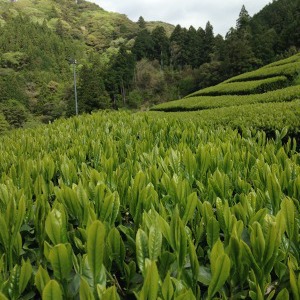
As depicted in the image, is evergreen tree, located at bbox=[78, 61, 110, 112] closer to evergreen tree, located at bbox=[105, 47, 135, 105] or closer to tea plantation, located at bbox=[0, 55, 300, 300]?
evergreen tree, located at bbox=[105, 47, 135, 105]

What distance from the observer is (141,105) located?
2281 inches

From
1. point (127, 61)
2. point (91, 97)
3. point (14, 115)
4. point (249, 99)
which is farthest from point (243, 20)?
point (249, 99)

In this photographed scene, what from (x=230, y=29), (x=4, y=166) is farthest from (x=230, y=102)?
(x=230, y=29)

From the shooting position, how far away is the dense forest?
42.6 m

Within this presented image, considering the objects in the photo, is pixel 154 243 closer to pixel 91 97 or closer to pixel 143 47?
pixel 91 97

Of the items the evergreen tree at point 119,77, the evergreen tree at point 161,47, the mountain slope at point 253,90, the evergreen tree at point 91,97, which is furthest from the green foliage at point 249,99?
the evergreen tree at point 161,47

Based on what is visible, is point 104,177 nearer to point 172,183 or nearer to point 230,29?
point 172,183

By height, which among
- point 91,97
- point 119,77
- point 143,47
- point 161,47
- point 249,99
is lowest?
point 249,99

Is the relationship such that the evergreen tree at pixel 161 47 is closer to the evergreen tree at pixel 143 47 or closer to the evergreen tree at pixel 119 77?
the evergreen tree at pixel 143 47

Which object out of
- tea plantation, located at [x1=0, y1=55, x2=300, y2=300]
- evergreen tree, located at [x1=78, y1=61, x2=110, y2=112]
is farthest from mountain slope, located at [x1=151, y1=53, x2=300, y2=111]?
evergreen tree, located at [x1=78, y1=61, x2=110, y2=112]

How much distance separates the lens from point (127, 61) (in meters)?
62.3

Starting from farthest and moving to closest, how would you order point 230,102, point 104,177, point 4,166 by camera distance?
point 230,102, point 4,166, point 104,177

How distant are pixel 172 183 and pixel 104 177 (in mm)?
459

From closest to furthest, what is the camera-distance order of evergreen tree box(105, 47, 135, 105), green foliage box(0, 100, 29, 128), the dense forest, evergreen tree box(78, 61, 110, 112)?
the dense forest
evergreen tree box(78, 61, 110, 112)
green foliage box(0, 100, 29, 128)
evergreen tree box(105, 47, 135, 105)
